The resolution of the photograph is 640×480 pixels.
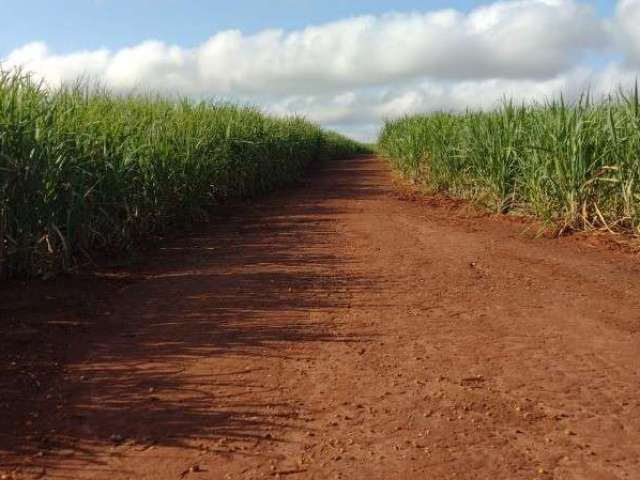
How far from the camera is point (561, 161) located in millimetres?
7887

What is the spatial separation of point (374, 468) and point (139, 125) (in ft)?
20.0

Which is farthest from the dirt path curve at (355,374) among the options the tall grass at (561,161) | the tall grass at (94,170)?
the tall grass at (561,161)

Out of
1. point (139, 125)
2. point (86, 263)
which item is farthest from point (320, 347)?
point (139, 125)

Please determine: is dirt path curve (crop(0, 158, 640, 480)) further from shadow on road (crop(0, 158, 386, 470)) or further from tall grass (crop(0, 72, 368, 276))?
tall grass (crop(0, 72, 368, 276))

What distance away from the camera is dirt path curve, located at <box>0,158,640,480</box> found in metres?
2.61

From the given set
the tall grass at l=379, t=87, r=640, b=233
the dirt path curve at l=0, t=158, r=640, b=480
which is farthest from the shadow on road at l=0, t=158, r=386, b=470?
the tall grass at l=379, t=87, r=640, b=233

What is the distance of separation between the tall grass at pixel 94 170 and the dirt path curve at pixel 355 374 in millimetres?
719

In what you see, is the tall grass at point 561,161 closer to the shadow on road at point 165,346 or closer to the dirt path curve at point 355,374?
the dirt path curve at point 355,374

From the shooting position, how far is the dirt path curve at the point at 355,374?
2.61 meters

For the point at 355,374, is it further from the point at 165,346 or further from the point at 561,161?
the point at 561,161

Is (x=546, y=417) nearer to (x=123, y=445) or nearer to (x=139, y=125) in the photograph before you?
(x=123, y=445)

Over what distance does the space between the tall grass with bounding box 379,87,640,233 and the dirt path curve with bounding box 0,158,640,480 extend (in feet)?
4.35

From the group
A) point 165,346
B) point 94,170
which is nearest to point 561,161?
point 94,170

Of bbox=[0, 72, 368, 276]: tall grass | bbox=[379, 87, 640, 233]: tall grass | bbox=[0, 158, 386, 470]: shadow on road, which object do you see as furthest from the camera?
bbox=[379, 87, 640, 233]: tall grass
